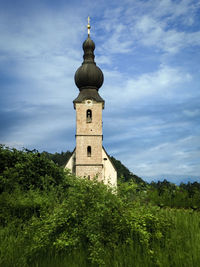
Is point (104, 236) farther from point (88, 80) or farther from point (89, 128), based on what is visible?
point (88, 80)

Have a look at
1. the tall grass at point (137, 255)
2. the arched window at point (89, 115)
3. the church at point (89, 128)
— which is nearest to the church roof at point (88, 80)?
the church at point (89, 128)

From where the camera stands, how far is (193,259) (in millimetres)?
3945

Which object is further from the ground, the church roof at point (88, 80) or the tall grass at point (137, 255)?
the church roof at point (88, 80)

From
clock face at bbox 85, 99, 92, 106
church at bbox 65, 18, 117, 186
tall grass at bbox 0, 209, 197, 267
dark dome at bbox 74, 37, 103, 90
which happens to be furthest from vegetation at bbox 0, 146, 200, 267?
dark dome at bbox 74, 37, 103, 90

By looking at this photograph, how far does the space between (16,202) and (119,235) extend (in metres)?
3.43

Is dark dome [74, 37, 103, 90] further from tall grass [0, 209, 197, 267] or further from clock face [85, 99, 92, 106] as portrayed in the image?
tall grass [0, 209, 197, 267]

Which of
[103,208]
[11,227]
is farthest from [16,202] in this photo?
[103,208]

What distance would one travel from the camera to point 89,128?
86.5 ft

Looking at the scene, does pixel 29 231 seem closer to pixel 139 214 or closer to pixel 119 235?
pixel 119 235

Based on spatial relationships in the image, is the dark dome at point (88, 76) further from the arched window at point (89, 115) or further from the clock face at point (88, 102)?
the arched window at point (89, 115)

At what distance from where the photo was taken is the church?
25.2 m

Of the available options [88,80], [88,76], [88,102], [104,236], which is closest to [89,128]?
[88,102]

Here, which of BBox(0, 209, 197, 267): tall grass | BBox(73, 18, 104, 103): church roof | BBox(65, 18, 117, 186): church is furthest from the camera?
BBox(73, 18, 104, 103): church roof

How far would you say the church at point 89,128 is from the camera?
25.2 m
